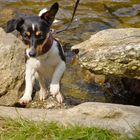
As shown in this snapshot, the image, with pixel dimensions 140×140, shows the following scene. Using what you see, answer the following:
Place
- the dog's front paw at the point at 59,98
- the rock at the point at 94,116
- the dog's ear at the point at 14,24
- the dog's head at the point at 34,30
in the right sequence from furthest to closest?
the dog's front paw at the point at 59,98, the dog's ear at the point at 14,24, the dog's head at the point at 34,30, the rock at the point at 94,116

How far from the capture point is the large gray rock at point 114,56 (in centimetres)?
532

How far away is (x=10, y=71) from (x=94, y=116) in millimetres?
1677

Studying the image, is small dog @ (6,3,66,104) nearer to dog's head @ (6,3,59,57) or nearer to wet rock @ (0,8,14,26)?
dog's head @ (6,3,59,57)

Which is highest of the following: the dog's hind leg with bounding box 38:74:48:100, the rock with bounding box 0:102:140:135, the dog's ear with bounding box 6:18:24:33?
the dog's ear with bounding box 6:18:24:33

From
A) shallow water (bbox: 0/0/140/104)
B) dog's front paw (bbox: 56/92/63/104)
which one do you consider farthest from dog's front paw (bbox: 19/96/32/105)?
shallow water (bbox: 0/0/140/104)

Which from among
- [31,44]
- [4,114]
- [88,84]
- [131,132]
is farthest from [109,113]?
[88,84]

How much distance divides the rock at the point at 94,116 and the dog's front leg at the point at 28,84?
43.7 inches

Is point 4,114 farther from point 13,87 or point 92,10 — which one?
point 92,10

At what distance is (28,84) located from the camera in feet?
19.3

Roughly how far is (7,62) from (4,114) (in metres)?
1.35

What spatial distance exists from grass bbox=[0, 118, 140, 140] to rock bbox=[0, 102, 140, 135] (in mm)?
102

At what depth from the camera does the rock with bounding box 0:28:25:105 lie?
18.9ft

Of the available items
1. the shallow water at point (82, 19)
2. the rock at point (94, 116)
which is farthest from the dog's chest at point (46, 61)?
the rock at point (94, 116)

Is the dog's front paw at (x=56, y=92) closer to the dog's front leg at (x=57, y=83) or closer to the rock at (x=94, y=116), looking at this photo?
the dog's front leg at (x=57, y=83)
